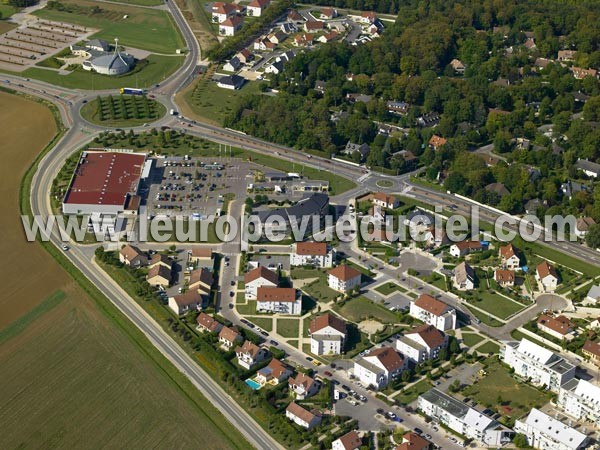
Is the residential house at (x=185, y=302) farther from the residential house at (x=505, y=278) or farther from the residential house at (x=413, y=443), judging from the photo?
the residential house at (x=505, y=278)

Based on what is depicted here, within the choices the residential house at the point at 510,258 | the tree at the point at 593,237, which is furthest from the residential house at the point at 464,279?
the tree at the point at 593,237

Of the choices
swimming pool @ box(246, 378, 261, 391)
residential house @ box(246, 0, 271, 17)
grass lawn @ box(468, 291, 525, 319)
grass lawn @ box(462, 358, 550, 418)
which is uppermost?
residential house @ box(246, 0, 271, 17)

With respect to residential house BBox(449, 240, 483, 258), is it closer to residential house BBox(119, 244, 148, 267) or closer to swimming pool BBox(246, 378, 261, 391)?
swimming pool BBox(246, 378, 261, 391)

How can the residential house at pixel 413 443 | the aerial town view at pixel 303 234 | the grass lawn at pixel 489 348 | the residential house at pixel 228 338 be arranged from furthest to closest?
the grass lawn at pixel 489 348, the residential house at pixel 228 338, the aerial town view at pixel 303 234, the residential house at pixel 413 443

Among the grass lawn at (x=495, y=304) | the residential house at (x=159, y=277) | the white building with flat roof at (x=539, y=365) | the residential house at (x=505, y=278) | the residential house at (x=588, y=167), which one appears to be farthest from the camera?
the residential house at (x=588, y=167)

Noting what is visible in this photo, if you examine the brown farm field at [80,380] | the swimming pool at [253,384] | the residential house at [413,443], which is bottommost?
the brown farm field at [80,380]

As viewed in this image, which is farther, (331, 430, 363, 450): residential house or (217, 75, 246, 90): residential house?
(217, 75, 246, 90): residential house

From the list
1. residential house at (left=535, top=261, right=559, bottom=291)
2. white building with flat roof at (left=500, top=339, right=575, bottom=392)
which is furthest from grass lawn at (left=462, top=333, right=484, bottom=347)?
residential house at (left=535, top=261, right=559, bottom=291)
